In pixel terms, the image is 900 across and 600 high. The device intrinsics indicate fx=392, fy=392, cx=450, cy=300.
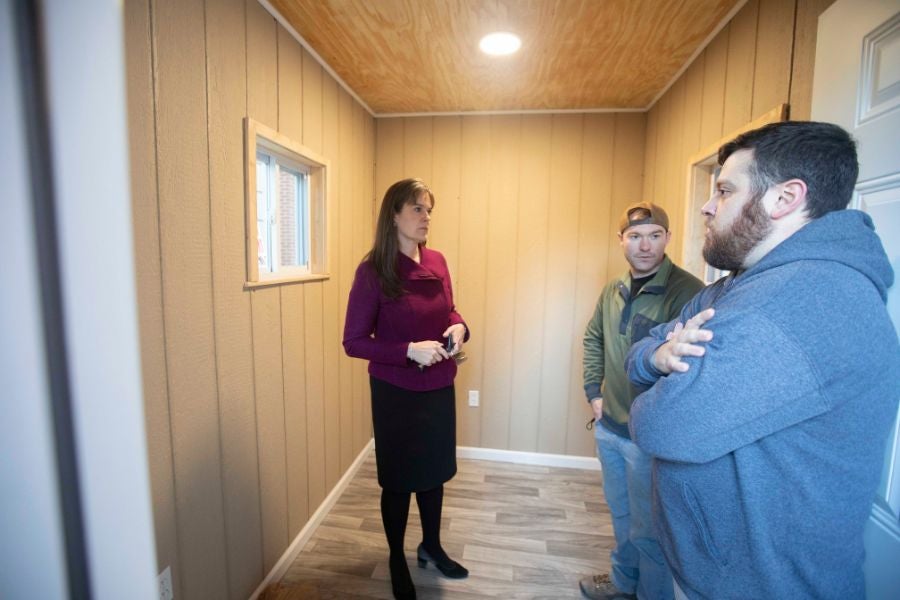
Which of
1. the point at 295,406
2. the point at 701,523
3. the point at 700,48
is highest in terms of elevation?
the point at 700,48

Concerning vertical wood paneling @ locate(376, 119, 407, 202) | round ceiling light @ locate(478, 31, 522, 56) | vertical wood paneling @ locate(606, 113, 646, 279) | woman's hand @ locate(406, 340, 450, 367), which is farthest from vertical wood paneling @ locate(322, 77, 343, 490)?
vertical wood paneling @ locate(606, 113, 646, 279)

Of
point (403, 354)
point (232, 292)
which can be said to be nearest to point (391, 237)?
point (403, 354)

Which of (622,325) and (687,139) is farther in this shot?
(687,139)

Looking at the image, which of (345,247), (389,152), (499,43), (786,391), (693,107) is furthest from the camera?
(389,152)

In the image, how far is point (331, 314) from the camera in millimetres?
2338

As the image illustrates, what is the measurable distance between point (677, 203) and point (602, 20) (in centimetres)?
101

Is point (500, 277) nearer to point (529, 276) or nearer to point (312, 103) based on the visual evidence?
point (529, 276)

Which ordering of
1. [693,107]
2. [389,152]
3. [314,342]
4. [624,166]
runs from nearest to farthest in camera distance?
[693,107] < [314,342] < [624,166] < [389,152]

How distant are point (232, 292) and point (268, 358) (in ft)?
1.23

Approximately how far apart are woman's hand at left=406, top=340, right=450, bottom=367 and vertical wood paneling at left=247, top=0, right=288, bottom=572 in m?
0.68

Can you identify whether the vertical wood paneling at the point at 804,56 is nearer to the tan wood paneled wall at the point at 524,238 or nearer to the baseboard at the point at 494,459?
the tan wood paneled wall at the point at 524,238

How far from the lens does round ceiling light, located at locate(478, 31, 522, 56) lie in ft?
5.95

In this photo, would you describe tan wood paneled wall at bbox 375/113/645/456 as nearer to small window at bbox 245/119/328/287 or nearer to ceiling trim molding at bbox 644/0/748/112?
ceiling trim molding at bbox 644/0/748/112

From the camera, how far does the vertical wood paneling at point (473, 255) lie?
2.79 meters
